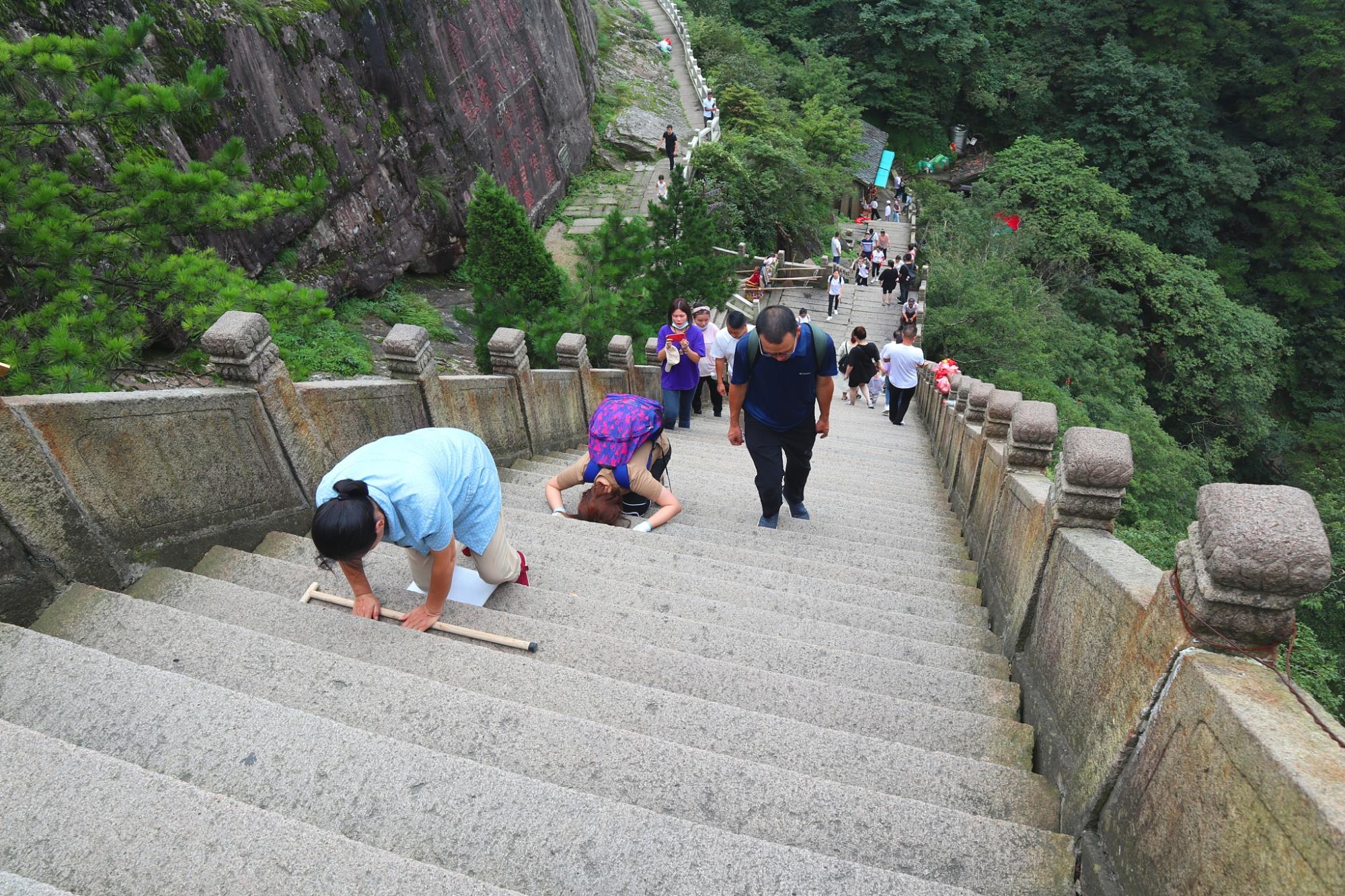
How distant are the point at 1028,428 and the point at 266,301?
4.72 meters

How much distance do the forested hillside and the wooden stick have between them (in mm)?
12860

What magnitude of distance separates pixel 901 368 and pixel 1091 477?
7573 millimetres

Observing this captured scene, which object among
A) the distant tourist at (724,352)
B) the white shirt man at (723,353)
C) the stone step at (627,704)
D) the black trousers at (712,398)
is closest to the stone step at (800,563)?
the stone step at (627,704)

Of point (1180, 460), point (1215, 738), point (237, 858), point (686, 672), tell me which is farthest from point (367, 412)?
point (1180, 460)

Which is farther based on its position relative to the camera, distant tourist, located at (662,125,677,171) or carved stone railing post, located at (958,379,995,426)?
distant tourist, located at (662,125,677,171)

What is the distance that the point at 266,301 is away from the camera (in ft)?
15.3

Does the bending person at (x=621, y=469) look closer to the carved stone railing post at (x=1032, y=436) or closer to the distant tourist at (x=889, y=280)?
the carved stone railing post at (x=1032, y=436)

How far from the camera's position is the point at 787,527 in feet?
16.7

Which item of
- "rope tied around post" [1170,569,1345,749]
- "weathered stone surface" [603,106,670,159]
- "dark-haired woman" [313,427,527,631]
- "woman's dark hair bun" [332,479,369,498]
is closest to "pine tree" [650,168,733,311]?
"dark-haired woman" [313,427,527,631]

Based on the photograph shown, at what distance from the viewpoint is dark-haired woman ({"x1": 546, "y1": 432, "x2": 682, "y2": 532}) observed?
4523 millimetres

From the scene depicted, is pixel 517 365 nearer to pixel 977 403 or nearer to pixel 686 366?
pixel 686 366

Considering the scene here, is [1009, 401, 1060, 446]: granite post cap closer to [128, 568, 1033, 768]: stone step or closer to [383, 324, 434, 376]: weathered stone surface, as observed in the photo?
[128, 568, 1033, 768]: stone step

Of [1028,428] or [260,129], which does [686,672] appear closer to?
[1028,428]

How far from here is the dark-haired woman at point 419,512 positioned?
233 cm
